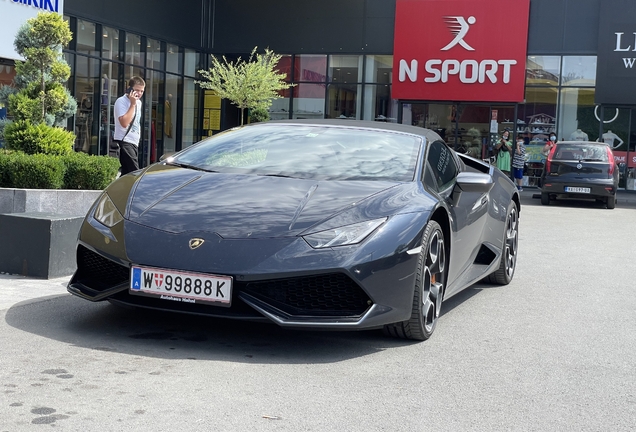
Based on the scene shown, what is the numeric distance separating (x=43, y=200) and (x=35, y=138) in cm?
137

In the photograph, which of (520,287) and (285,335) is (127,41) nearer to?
(520,287)

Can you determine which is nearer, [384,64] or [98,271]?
[98,271]

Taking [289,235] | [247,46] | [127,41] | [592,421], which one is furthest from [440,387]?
[247,46]

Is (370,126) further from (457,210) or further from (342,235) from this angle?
(342,235)

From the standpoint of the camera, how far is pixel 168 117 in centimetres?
2870

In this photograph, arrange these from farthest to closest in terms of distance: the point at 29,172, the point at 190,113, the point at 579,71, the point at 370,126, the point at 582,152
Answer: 1. the point at 190,113
2. the point at 579,71
3. the point at 582,152
4. the point at 29,172
5. the point at 370,126

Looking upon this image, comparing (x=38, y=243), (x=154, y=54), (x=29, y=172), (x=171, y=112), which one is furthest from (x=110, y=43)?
(x=38, y=243)

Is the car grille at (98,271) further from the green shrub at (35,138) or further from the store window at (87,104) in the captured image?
the store window at (87,104)

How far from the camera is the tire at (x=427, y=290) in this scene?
4898mm

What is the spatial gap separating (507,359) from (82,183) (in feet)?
19.4

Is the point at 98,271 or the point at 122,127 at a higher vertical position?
the point at 122,127

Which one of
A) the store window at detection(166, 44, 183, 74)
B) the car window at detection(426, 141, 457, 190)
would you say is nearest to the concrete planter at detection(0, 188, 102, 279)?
the car window at detection(426, 141, 457, 190)

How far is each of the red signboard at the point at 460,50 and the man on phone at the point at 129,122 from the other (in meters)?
18.8

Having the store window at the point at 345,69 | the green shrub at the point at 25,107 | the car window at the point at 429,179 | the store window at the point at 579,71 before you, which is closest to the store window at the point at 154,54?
the store window at the point at 345,69
